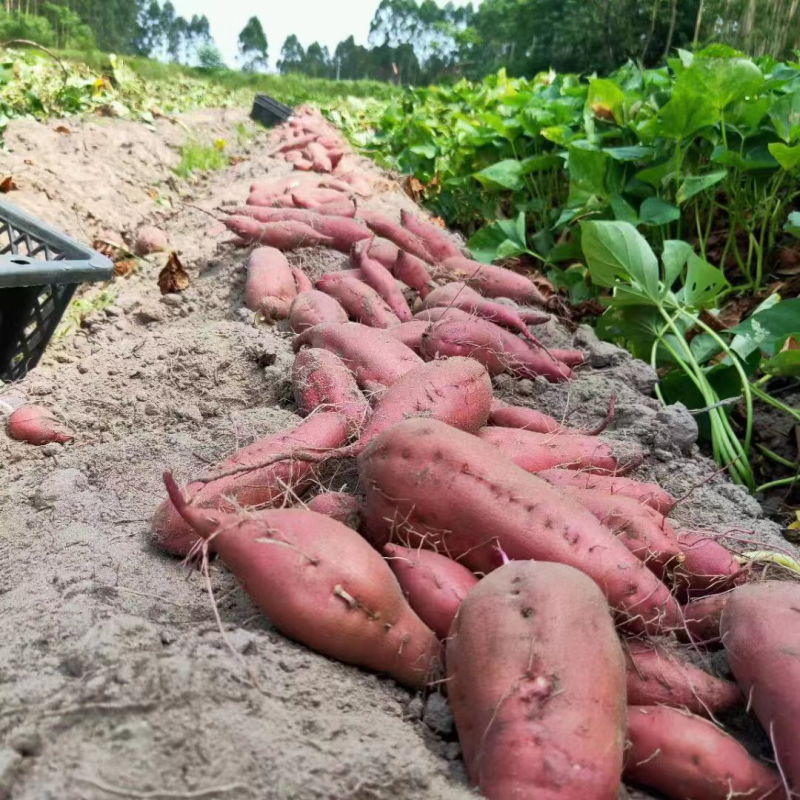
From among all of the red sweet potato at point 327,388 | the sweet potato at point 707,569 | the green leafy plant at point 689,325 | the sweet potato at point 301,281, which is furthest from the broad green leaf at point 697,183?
the sweet potato at point 707,569

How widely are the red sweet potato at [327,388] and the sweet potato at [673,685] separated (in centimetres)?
71

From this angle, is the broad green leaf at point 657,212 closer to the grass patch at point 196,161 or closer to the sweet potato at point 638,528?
the sweet potato at point 638,528

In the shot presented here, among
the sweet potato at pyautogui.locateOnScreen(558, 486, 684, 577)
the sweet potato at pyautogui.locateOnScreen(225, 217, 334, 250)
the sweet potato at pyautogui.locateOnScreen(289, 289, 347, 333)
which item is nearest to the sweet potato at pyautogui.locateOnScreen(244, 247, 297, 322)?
the sweet potato at pyautogui.locateOnScreen(289, 289, 347, 333)

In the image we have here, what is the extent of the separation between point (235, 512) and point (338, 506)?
7.8 inches

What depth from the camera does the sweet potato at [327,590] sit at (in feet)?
3.33

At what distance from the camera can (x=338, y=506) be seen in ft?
4.20

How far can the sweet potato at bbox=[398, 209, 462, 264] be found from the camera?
3.23 meters

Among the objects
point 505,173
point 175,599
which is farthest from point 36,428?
point 505,173

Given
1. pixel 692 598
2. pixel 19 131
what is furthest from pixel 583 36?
pixel 692 598

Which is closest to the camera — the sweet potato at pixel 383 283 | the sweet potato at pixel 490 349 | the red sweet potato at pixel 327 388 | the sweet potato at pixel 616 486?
the sweet potato at pixel 616 486

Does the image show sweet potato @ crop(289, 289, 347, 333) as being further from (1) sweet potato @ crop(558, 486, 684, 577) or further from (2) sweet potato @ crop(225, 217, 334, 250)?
(1) sweet potato @ crop(558, 486, 684, 577)

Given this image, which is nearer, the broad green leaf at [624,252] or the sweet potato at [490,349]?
the sweet potato at [490,349]

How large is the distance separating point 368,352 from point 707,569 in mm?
919

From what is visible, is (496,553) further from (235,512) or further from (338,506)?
(235,512)
